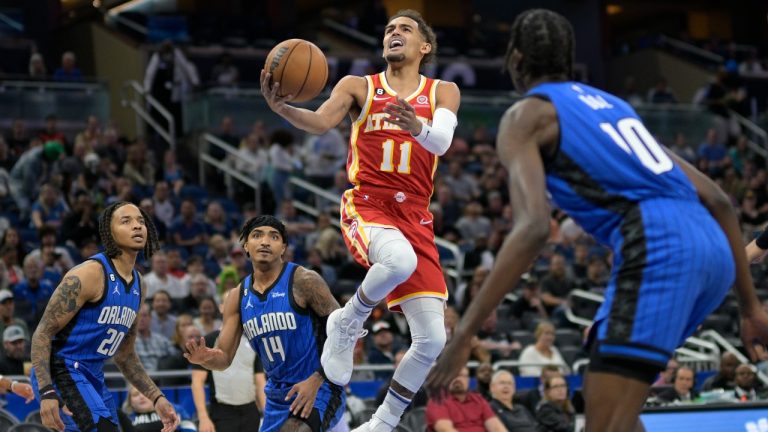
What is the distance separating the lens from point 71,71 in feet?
68.7

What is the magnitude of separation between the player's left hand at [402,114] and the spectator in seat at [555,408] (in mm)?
6022

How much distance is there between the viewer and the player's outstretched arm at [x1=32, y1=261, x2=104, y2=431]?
23.8ft

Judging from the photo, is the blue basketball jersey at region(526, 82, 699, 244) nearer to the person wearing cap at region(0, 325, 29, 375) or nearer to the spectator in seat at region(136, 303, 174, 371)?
the person wearing cap at region(0, 325, 29, 375)

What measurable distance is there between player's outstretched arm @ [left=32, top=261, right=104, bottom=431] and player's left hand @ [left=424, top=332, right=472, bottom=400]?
373cm

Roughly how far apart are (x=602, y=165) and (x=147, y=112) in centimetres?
1779

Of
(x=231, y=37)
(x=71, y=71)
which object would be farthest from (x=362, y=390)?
(x=231, y=37)

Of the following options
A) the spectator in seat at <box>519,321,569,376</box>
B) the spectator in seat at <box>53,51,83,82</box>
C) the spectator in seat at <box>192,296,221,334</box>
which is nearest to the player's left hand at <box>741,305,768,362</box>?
the spectator in seat at <box>192,296,221,334</box>

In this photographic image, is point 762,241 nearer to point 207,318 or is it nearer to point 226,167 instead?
point 207,318

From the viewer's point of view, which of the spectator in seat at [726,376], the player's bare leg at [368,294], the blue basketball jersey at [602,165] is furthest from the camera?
the spectator in seat at [726,376]

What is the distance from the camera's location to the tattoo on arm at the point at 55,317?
294 inches

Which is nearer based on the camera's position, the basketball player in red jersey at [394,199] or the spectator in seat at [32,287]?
the basketball player in red jersey at [394,199]

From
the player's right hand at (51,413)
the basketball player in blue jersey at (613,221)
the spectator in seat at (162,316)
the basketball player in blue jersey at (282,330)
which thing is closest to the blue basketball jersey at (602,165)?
the basketball player in blue jersey at (613,221)

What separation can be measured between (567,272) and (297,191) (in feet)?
15.5

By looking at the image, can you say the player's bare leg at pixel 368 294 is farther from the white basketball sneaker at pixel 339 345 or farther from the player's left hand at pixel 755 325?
the player's left hand at pixel 755 325
